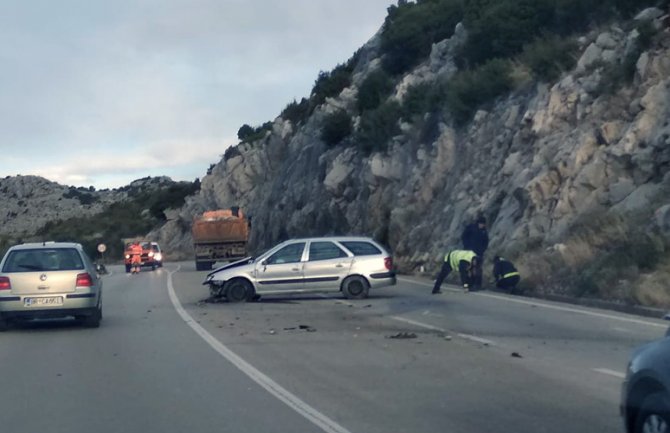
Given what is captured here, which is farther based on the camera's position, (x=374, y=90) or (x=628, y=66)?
(x=374, y=90)

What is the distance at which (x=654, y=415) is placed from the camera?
691 centimetres

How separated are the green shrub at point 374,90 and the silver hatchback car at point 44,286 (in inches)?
1406

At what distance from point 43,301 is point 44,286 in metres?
0.26

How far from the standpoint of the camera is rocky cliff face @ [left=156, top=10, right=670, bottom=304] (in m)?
25.3

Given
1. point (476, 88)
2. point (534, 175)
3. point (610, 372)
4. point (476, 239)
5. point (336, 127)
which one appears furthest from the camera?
point (336, 127)

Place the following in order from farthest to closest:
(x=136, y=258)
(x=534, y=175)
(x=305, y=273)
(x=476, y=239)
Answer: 1. (x=136, y=258)
2. (x=534, y=175)
3. (x=476, y=239)
4. (x=305, y=273)

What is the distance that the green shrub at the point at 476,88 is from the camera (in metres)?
39.2

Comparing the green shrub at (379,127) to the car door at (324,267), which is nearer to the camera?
the car door at (324,267)

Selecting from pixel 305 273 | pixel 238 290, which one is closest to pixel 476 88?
pixel 305 273

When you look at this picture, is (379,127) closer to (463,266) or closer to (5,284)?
(463,266)

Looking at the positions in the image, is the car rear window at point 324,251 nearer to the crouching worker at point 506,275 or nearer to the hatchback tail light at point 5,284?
the crouching worker at point 506,275

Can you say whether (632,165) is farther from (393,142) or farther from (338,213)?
(338,213)

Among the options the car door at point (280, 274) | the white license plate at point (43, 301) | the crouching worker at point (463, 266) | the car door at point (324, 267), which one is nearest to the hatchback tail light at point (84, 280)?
the white license plate at point (43, 301)

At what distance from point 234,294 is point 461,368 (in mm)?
12204
